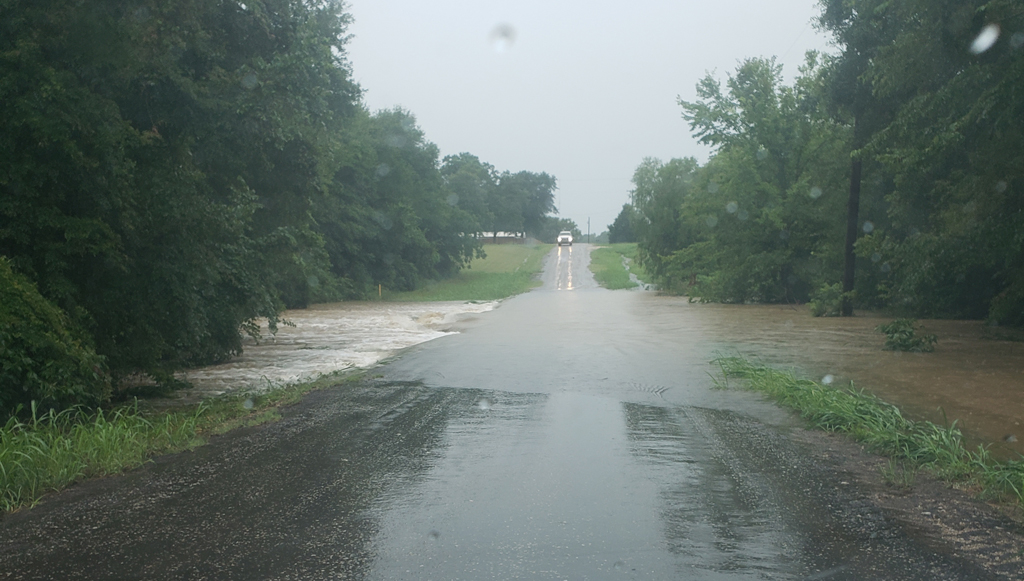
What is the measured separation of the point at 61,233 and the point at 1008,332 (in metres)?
21.9

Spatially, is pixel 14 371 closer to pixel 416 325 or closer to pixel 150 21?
pixel 150 21

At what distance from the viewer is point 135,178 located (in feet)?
37.2

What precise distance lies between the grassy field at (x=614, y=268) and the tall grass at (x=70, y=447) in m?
55.6

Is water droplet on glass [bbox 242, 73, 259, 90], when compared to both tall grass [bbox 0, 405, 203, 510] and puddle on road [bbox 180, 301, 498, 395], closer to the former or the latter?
puddle on road [bbox 180, 301, 498, 395]

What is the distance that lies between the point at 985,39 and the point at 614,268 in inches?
2785

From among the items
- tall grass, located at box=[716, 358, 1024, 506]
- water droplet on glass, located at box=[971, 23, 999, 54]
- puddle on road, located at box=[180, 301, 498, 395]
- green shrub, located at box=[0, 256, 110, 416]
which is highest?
water droplet on glass, located at box=[971, 23, 999, 54]

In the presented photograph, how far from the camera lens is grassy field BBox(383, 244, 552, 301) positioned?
5153 centimetres

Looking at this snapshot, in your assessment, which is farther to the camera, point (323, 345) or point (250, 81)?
point (323, 345)

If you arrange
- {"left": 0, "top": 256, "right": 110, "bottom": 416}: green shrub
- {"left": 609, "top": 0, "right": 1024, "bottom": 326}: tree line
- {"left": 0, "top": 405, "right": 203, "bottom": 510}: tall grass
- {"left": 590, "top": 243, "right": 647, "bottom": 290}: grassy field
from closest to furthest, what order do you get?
{"left": 0, "top": 405, "right": 203, "bottom": 510}: tall grass, {"left": 0, "top": 256, "right": 110, "bottom": 416}: green shrub, {"left": 609, "top": 0, "right": 1024, "bottom": 326}: tree line, {"left": 590, "top": 243, "right": 647, "bottom": 290}: grassy field

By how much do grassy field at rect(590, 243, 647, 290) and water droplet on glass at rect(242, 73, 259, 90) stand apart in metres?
49.8

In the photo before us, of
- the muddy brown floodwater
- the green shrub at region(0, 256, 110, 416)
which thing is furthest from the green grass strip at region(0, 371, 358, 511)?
the muddy brown floodwater

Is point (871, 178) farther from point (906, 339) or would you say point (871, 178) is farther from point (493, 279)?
point (493, 279)

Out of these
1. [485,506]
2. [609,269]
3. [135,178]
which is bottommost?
[485,506]

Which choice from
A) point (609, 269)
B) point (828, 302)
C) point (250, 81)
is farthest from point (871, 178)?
point (609, 269)
